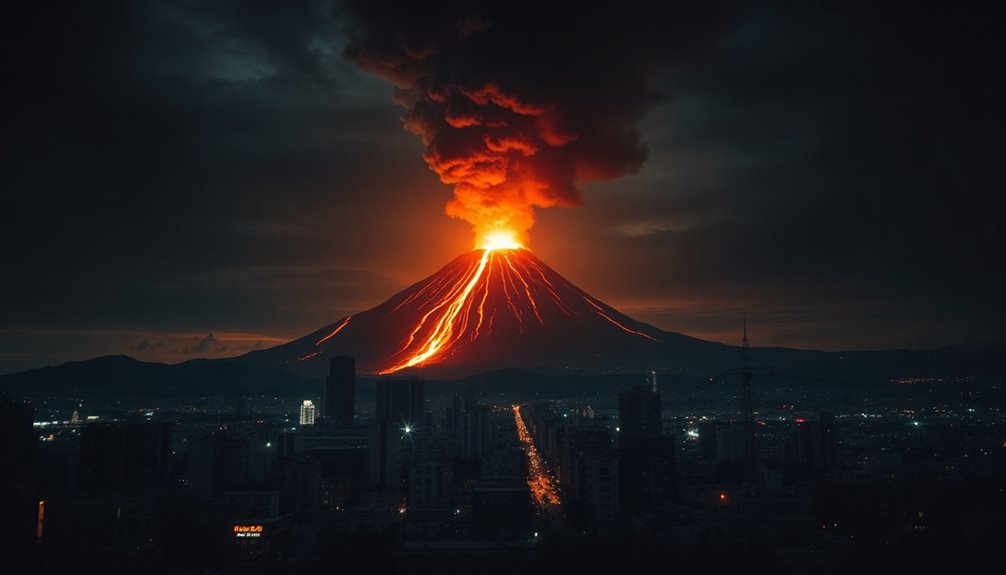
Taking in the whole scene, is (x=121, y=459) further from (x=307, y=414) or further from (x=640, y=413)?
(x=307, y=414)

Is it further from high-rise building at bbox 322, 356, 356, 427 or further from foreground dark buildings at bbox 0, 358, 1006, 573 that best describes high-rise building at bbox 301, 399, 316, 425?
foreground dark buildings at bbox 0, 358, 1006, 573

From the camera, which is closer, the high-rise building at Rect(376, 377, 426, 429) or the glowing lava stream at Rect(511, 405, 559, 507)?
the glowing lava stream at Rect(511, 405, 559, 507)

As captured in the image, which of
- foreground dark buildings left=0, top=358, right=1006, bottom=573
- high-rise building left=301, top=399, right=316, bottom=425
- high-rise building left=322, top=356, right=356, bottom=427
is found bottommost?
foreground dark buildings left=0, top=358, right=1006, bottom=573

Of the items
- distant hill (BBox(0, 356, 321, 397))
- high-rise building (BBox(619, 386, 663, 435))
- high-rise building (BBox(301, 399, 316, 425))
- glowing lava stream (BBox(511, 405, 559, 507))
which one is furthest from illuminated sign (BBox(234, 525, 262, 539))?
distant hill (BBox(0, 356, 321, 397))

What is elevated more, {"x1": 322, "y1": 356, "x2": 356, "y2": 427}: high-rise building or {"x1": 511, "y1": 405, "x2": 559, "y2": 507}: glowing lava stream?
{"x1": 322, "y1": 356, "x2": 356, "y2": 427}: high-rise building

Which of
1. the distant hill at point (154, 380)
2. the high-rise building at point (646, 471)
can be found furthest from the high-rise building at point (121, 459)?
the distant hill at point (154, 380)

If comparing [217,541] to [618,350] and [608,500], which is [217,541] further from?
[618,350]

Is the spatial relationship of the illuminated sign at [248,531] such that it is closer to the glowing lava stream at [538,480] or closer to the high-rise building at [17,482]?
the high-rise building at [17,482]
